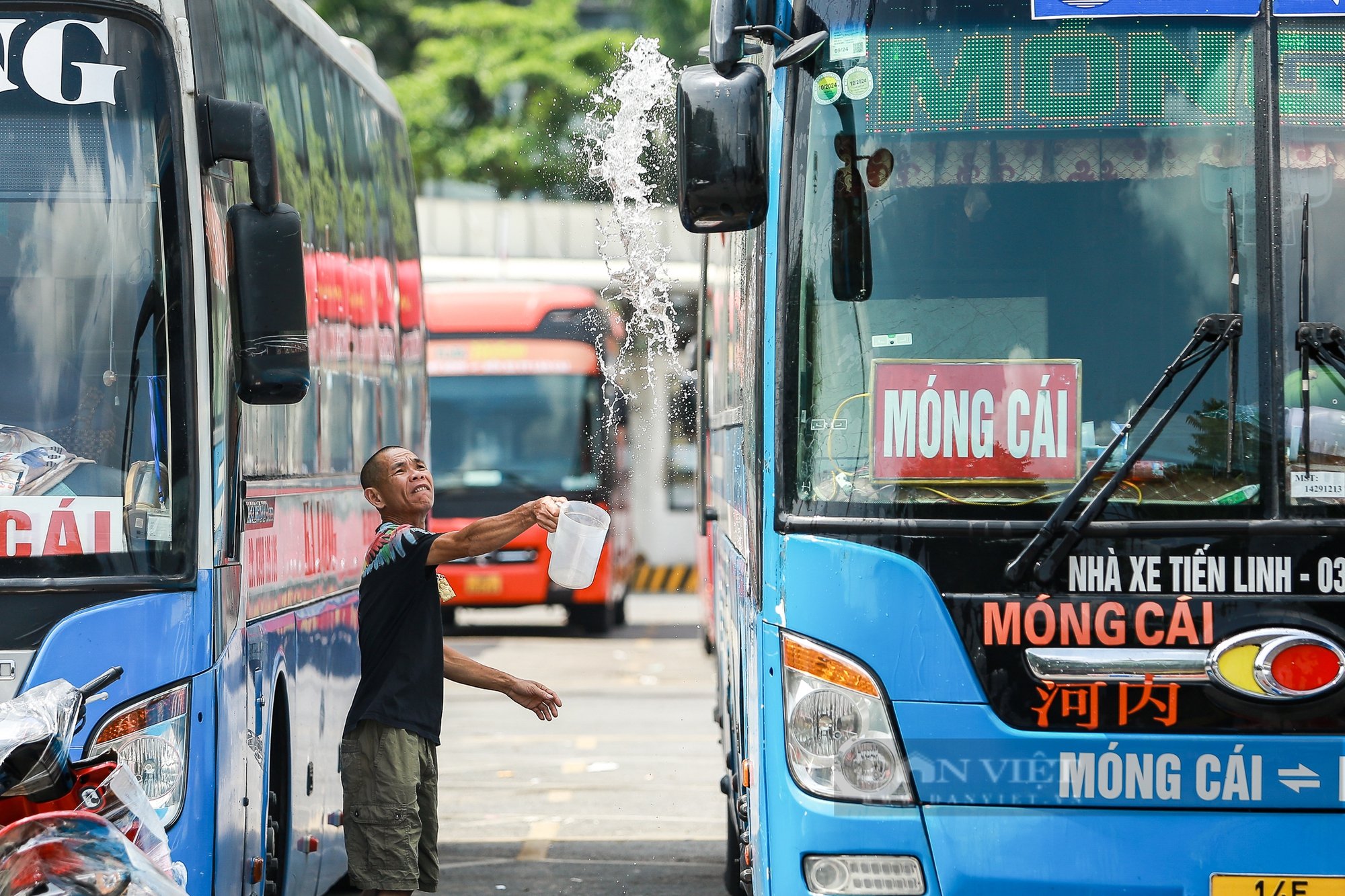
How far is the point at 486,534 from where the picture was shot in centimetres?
600

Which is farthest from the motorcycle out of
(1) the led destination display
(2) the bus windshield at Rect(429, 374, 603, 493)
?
(2) the bus windshield at Rect(429, 374, 603, 493)

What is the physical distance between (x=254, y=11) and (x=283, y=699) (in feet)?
7.78

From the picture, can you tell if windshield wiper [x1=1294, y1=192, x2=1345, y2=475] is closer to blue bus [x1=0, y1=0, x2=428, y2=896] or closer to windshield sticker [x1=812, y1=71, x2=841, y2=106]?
windshield sticker [x1=812, y1=71, x2=841, y2=106]

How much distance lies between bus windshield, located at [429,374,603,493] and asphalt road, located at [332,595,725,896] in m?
2.69

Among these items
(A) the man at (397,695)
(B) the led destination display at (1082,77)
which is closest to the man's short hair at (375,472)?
(A) the man at (397,695)

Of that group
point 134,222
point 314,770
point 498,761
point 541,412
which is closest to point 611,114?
point 498,761

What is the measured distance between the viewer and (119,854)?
167 inches

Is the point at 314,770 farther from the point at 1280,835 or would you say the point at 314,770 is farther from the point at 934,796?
the point at 1280,835

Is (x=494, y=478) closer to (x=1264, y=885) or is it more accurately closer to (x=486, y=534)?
(x=486, y=534)

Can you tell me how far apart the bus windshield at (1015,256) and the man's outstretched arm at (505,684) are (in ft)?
5.57

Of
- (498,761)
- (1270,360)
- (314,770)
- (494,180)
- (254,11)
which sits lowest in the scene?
(498,761)

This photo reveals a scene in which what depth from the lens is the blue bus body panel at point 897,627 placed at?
4867mm

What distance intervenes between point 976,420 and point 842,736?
86cm

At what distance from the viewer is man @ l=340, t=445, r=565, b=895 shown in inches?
239
